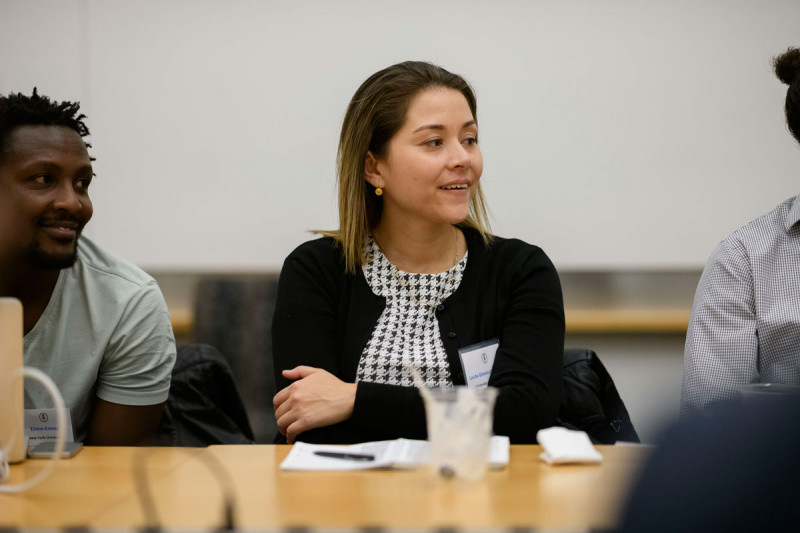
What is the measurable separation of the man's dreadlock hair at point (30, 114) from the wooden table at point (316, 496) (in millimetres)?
891

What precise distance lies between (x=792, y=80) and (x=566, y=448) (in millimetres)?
1163

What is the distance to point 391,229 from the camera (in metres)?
2.19

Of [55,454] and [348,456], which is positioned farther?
[348,456]

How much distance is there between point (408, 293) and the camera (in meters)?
2.04

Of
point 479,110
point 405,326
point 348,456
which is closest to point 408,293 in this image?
point 405,326

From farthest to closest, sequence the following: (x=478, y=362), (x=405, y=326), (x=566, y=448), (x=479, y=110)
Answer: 1. (x=479, y=110)
2. (x=405, y=326)
3. (x=478, y=362)
4. (x=566, y=448)

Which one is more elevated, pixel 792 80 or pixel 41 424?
pixel 792 80

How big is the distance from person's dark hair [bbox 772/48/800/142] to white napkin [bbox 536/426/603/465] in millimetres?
1020

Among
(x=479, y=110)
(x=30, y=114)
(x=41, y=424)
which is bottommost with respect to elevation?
(x=41, y=424)

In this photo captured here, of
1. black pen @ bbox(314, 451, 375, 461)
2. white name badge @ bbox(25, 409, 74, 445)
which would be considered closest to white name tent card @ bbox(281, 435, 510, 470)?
black pen @ bbox(314, 451, 375, 461)

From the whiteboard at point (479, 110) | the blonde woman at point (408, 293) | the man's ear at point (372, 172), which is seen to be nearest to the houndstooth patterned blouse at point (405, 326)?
the blonde woman at point (408, 293)

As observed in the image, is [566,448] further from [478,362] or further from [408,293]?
[408,293]

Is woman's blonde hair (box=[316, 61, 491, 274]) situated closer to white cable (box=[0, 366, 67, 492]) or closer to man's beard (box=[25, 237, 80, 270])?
man's beard (box=[25, 237, 80, 270])

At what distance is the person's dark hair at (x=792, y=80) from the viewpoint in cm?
191
